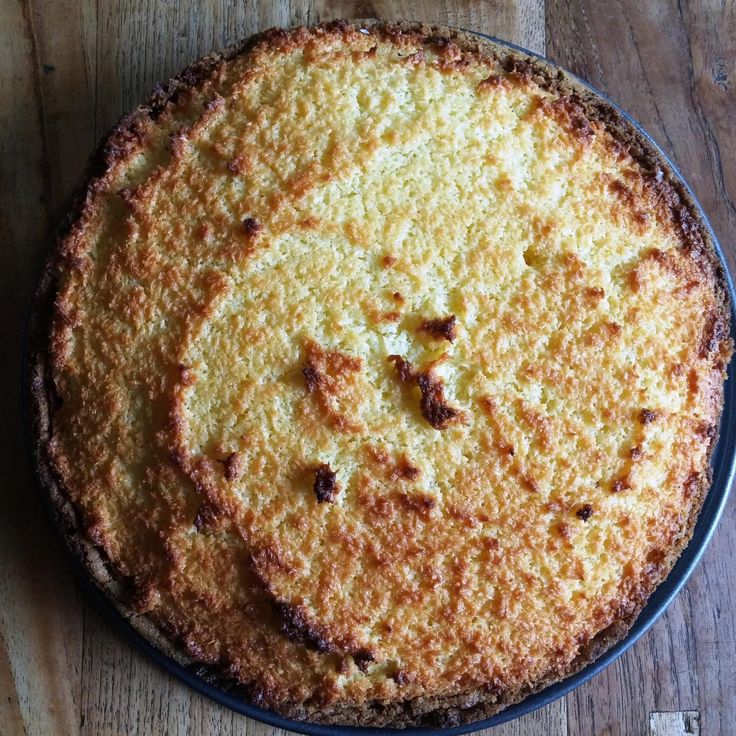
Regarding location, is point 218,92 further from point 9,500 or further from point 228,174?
point 9,500

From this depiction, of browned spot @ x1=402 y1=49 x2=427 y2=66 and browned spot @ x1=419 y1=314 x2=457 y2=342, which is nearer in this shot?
browned spot @ x1=419 y1=314 x2=457 y2=342

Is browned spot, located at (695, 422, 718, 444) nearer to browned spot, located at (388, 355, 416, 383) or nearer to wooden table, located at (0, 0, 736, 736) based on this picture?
wooden table, located at (0, 0, 736, 736)

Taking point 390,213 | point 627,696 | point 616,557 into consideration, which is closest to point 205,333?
point 390,213

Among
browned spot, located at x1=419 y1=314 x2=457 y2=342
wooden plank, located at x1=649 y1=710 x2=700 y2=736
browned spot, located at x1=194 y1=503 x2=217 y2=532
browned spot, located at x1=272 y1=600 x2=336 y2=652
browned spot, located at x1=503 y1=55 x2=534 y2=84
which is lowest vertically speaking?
wooden plank, located at x1=649 y1=710 x2=700 y2=736

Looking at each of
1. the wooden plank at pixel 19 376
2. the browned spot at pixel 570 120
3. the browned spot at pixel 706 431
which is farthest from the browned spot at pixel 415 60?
the browned spot at pixel 706 431

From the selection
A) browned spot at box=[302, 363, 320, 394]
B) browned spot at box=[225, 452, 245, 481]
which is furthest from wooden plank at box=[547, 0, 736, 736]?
browned spot at box=[225, 452, 245, 481]

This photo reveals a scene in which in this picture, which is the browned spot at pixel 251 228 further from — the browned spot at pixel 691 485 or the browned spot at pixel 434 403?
the browned spot at pixel 691 485

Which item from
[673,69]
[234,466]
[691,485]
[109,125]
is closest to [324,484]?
[234,466]
